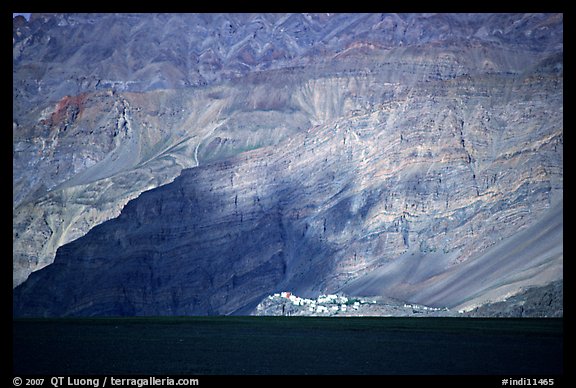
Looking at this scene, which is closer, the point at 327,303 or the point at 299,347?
the point at 299,347

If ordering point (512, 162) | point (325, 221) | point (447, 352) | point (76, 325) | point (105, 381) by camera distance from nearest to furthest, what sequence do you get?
A: point (105, 381)
point (447, 352)
point (76, 325)
point (512, 162)
point (325, 221)

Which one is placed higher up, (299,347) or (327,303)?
(327,303)

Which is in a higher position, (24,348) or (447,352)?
(24,348)

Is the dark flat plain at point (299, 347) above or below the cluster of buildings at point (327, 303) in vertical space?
below

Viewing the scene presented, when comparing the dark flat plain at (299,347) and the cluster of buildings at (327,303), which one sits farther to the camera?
the cluster of buildings at (327,303)

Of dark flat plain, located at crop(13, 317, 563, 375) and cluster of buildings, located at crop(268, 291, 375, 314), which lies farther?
cluster of buildings, located at crop(268, 291, 375, 314)

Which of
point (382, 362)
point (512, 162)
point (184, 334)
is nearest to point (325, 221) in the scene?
point (512, 162)

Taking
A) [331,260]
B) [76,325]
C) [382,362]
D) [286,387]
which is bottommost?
[286,387]

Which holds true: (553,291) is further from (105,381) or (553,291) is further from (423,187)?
(105,381)
